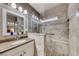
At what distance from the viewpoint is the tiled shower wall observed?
113 cm

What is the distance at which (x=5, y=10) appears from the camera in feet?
3.43

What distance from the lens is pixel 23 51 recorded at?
44.6 inches

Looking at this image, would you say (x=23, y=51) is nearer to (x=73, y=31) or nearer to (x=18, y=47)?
(x=18, y=47)

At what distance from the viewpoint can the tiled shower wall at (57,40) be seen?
1133 mm

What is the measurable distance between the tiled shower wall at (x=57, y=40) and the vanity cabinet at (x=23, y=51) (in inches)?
8.2

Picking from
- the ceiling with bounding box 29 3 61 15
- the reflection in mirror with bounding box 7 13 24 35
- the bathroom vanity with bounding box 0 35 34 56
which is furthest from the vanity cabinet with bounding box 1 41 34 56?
the ceiling with bounding box 29 3 61 15

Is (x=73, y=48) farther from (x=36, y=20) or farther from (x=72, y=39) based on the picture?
(x=36, y=20)

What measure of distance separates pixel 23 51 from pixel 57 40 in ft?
1.54

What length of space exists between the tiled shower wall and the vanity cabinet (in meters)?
0.21

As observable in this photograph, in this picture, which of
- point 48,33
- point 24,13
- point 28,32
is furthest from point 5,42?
point 48,33

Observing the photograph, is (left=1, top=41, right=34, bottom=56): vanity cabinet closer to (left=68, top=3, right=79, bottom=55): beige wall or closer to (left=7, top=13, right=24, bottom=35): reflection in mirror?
(left=7, top=13, right=24, bottom=35): reflection in mirror

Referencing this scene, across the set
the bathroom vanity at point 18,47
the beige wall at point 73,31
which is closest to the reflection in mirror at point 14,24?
the bathroom vanity at point 18,47

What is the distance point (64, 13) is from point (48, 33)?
0.34 metres

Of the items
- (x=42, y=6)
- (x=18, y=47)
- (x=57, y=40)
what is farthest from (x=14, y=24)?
(x=57, y=40)
